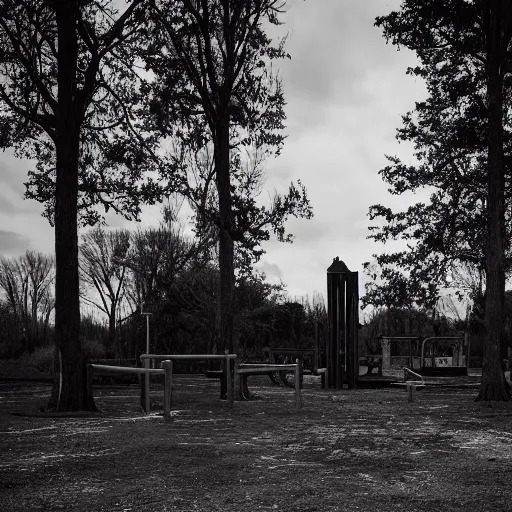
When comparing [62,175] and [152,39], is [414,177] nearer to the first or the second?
[152,39]

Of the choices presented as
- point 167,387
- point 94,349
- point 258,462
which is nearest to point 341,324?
point 167,387

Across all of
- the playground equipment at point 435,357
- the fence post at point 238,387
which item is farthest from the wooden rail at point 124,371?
the playground equipment at point 435,357

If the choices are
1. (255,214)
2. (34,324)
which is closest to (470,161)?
(255,214)

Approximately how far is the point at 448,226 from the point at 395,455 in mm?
17483

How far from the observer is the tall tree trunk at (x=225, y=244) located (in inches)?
719

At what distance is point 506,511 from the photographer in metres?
5.47

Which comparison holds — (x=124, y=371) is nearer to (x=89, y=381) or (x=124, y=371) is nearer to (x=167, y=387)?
(x=167, y=387)

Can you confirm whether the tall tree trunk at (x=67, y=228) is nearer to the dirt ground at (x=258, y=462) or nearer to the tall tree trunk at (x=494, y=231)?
the dirt ground at (x=258, y=462)

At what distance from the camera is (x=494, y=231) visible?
19.2 meters

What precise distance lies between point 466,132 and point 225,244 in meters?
8.07

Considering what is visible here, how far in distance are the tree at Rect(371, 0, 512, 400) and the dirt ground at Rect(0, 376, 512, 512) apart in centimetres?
606

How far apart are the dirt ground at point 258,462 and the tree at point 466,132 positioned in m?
6.06

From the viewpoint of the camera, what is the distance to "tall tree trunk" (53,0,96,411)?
15227 millimetres

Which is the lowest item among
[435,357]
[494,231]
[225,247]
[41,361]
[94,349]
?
[41,361]
